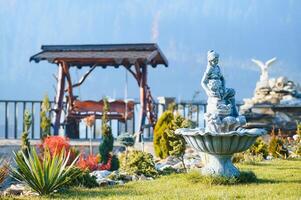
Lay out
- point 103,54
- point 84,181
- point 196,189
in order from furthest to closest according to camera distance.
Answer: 1. point 103,54
2. point 84,181
3. point 196,189

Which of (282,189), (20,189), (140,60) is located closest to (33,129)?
(140,60)

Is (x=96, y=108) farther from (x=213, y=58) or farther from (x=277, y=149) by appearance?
(x=213, y=58)

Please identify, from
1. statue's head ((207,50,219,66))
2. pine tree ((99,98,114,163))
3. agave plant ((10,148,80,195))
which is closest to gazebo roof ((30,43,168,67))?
pine tree ((99,98,114,163))

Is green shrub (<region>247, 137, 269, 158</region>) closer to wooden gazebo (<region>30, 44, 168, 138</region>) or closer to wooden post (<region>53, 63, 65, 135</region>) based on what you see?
wooden gazebo (<region>30, 44, 168, 138</region>)

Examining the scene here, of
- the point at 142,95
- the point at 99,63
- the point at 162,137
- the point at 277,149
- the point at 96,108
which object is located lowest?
the point at 277,149

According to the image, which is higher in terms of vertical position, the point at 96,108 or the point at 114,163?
the point at 96,108

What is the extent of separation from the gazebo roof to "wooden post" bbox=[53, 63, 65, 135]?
1.35 feet

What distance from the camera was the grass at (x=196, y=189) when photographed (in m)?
7.07

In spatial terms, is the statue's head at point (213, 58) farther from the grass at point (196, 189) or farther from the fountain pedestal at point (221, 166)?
the grass at point (196, 189)

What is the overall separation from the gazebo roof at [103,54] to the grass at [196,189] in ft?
22.2

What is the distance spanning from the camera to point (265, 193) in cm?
725

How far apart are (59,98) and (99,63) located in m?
1.61

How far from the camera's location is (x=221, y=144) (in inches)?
326

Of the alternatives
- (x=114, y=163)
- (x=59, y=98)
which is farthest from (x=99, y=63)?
(x=114, y=163)
